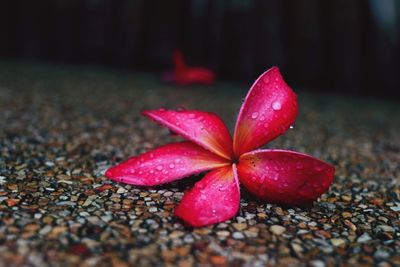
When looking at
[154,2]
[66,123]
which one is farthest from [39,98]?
[154,2]

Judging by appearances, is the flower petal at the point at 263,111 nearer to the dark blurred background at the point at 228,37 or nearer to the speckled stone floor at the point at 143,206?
the speckled stone floor at the point at 143,206

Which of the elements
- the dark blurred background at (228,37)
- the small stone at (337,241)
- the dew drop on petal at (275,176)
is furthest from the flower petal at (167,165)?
the dark blurred background at (228,37)

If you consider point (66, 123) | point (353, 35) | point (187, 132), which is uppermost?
point (353, 35)

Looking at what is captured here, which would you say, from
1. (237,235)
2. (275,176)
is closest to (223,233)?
(237,235)

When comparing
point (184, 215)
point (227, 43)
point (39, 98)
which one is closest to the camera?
point (184, 215)

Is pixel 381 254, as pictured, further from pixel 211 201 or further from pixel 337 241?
pixel 211 201

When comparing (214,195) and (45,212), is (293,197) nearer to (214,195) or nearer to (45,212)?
(214,195)

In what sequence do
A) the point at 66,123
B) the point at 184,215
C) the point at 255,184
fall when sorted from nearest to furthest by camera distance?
the point at 184,215 → the point at 255,184 → the point at 66,123
